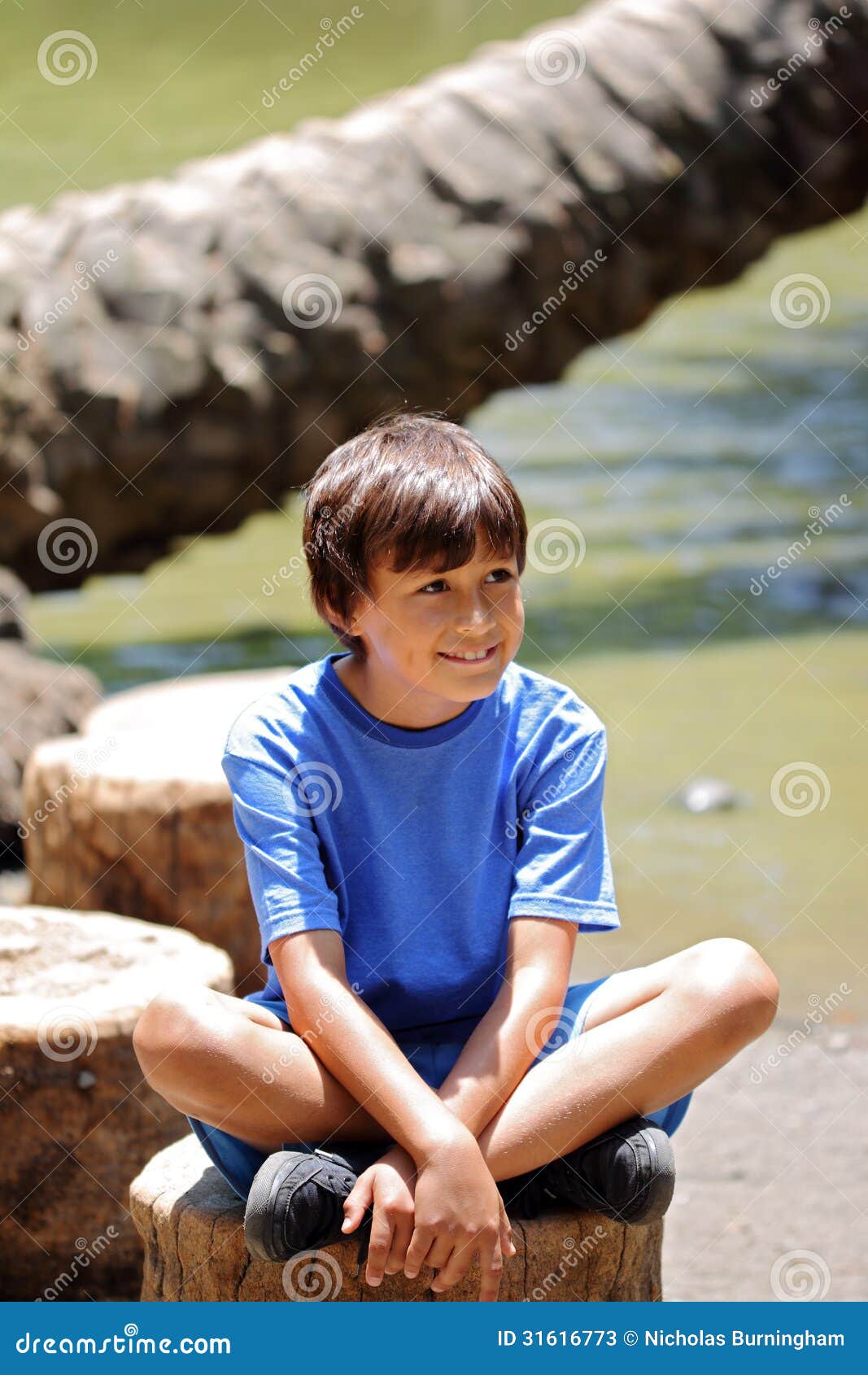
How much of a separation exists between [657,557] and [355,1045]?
6.88 m

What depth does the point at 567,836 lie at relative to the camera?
7.26 ft

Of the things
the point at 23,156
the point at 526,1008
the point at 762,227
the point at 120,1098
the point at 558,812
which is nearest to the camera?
the point at 526,1008

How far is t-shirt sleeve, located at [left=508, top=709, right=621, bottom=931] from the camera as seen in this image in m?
2.18

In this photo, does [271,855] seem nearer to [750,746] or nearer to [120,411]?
[750,746]

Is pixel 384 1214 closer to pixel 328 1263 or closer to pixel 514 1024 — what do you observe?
pixel 328 1263

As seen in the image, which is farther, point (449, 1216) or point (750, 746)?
point (750, 746)

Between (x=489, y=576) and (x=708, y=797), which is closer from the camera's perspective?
(x=489, y=576)

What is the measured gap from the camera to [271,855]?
2.13 metres

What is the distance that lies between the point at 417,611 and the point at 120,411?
5.22m

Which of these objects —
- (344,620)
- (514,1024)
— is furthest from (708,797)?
(514,1024)

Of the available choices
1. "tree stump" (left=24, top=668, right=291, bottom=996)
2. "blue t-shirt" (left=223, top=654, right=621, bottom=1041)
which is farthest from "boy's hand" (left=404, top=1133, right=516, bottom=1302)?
"tree stump" (left=24, top=668, right=291, bottom=996)

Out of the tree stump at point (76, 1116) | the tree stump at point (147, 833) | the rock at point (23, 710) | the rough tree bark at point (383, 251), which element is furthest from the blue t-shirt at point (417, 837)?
the rough tree bark at point (383, 251)

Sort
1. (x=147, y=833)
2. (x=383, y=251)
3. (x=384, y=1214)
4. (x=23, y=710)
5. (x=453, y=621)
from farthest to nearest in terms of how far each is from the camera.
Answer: (x=383, y=251) < (x=23, y=710) < (x=147, y=833) < (x=453, y=621) < (x=384, y=1214)

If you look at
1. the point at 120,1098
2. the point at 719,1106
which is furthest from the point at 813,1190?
the point at 120,1098
